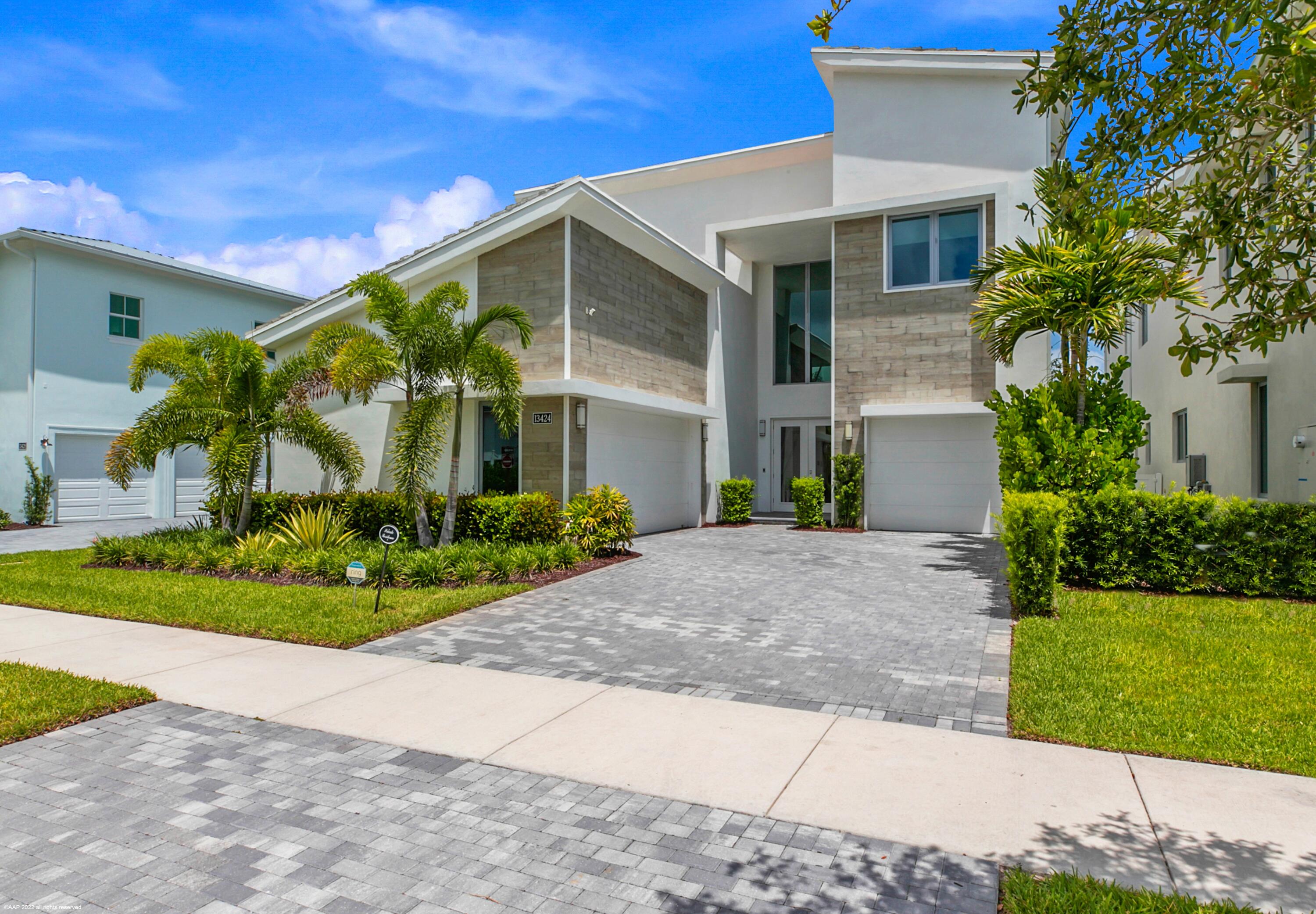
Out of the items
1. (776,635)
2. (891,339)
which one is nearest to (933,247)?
(891,339)

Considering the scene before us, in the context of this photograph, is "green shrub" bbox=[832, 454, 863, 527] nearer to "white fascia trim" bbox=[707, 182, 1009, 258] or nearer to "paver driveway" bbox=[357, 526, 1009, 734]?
"paver driveway" bbox=[357, 526, 1009, 734]

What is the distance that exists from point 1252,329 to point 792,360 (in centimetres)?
1745

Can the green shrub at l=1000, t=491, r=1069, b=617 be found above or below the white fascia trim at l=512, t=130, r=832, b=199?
below

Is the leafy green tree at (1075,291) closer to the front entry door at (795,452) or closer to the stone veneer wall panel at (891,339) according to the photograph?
the stone veneer wall panel at (891,339)

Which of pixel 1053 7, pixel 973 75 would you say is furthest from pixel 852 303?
pixel 1053 7

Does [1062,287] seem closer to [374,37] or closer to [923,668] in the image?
[923,668]

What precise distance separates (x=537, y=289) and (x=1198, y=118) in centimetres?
1146

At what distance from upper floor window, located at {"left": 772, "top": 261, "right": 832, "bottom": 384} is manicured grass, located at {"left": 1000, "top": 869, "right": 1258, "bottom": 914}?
1791cm

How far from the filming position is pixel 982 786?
4125 mm

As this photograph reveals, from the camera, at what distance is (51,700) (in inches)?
218

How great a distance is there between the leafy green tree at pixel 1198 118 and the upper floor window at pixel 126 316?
78.4 ft

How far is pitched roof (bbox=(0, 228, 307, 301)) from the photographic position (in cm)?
1911

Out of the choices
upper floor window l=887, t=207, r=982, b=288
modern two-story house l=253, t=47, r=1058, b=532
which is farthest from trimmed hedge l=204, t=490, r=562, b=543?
upper floor window l=887, t=207, r=982, b=288

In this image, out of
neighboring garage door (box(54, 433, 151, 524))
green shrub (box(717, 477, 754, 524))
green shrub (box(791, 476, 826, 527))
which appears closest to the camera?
green shrub (box(791, 476, 826, 527))
